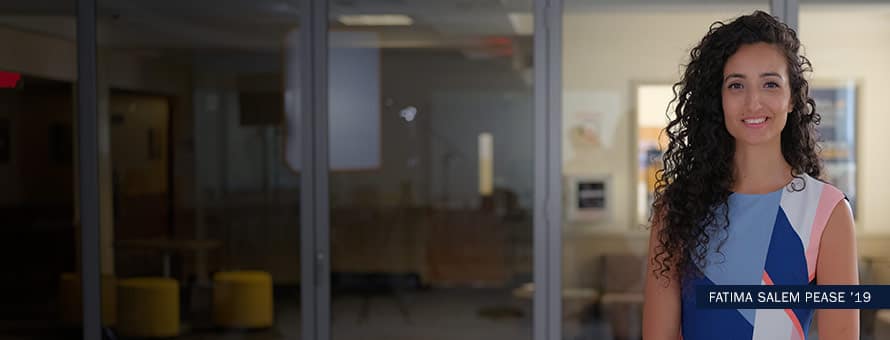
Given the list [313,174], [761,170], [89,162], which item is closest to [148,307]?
[89,162]

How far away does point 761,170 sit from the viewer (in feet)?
4.35

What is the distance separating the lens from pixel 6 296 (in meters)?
5.17

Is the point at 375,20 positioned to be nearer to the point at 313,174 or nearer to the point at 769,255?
the point at 313,174

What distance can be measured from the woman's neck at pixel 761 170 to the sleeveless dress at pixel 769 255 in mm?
18

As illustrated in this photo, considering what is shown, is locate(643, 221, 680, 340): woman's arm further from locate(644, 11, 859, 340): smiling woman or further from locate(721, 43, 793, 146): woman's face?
locate(721, 43, 793, 146): woman's face

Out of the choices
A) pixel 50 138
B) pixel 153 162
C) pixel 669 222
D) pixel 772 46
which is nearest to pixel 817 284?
pixel 669 222

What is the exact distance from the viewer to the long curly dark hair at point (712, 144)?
129 centimetres

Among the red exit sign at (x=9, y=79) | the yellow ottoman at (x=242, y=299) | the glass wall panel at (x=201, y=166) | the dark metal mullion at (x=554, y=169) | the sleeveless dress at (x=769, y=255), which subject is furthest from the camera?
the red exit sign at (x=9, y=79)

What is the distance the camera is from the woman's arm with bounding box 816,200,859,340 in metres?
1.26

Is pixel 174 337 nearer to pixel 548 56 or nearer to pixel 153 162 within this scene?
pixel 153 162

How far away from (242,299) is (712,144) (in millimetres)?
4004

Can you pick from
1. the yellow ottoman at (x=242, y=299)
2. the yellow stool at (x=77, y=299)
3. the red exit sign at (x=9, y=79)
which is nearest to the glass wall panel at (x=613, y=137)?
the yellow ottoman at (x=242, y=299)

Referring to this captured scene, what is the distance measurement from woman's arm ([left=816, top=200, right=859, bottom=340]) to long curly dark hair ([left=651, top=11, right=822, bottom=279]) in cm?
9

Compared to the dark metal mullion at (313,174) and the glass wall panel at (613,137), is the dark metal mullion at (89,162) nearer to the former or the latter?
the dark metal mullion at (313,174)
